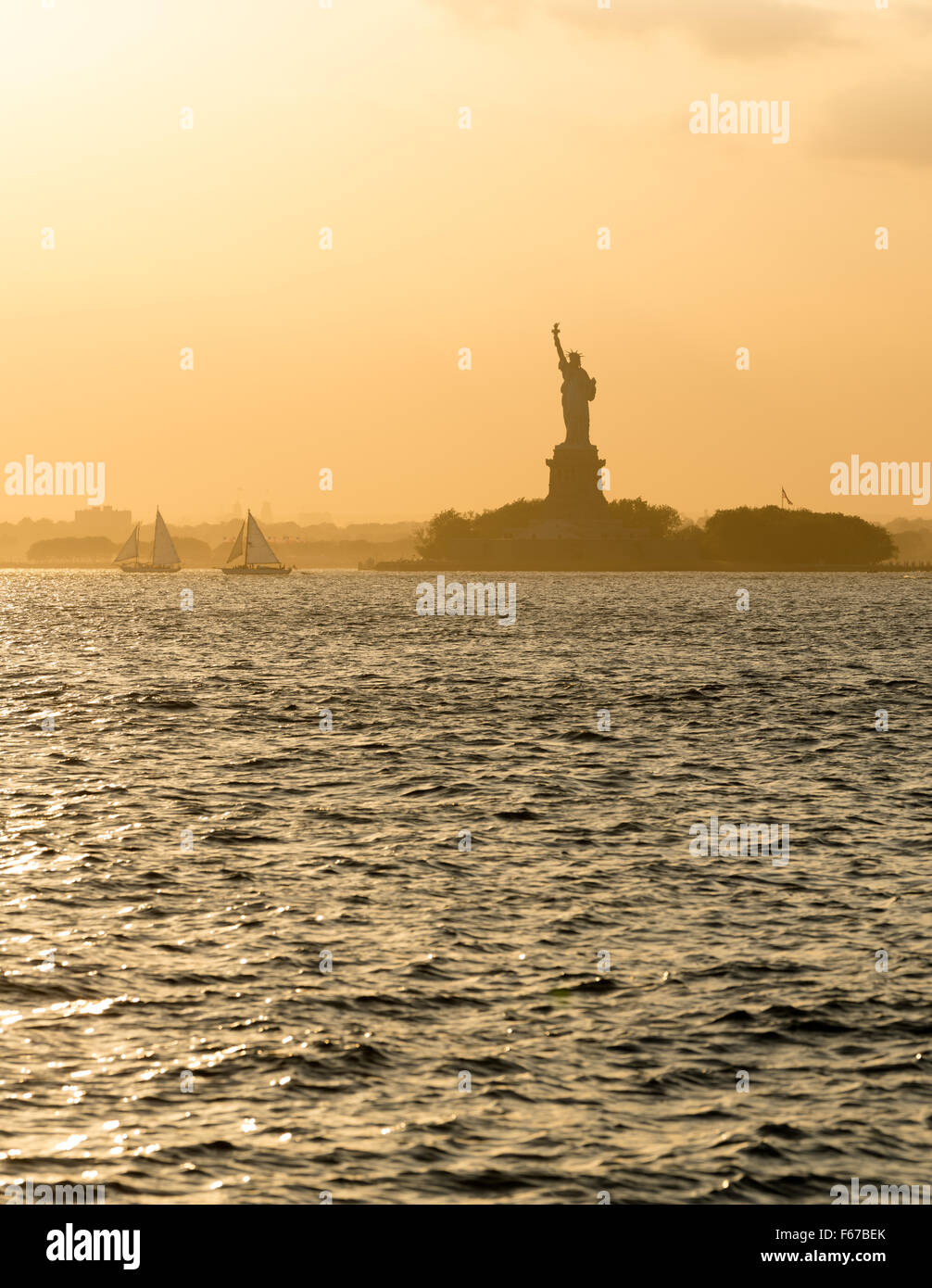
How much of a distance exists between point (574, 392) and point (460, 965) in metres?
174

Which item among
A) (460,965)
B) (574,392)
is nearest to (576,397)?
(574,392)

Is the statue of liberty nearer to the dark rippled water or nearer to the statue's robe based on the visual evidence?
the statue's robe

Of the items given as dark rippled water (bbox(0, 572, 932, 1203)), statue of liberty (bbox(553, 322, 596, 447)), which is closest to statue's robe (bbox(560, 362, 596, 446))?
statue of liberty (bbox(553, 322, 596, 447))

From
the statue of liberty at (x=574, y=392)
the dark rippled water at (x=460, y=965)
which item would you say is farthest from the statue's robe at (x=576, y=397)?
the dark rippled water at (x=460, y=965)

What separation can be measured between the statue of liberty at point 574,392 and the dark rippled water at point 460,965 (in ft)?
485

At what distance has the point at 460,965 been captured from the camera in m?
17.2

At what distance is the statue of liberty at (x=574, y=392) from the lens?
187m

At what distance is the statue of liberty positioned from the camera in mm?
187125

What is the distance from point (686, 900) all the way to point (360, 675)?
43436 millimetres

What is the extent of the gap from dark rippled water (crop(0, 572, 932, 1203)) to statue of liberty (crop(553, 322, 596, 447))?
147916 mm

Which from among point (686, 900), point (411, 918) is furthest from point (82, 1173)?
point (686, 900)

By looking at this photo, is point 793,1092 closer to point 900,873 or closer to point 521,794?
point 900,873
